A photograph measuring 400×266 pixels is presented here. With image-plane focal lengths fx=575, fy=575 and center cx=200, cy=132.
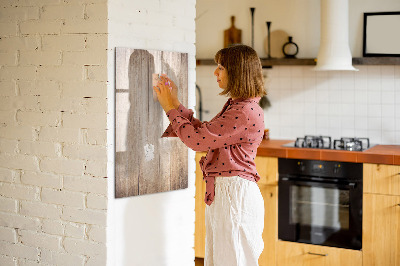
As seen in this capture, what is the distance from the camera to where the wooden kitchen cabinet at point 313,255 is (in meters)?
3.94

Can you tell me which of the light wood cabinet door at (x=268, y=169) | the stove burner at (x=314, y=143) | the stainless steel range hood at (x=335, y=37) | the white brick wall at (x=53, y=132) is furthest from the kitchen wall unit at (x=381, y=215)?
the white brick wall at (x=53, y=132)

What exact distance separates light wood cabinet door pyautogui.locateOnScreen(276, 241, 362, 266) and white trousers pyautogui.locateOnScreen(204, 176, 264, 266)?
143cm

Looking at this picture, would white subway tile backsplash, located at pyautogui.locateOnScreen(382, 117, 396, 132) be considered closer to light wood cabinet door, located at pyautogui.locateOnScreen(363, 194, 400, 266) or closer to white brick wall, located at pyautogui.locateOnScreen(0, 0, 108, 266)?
light wood cabinet door, located at pyautogui.locateOnScreen(363, 194, 400, 266)

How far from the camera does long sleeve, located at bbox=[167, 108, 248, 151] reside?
8.55ft

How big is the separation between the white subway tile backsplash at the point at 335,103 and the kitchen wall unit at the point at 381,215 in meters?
0.70

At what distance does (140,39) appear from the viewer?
286 cm

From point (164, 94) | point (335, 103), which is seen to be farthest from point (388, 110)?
point (164, 94)

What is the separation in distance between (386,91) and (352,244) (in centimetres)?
124

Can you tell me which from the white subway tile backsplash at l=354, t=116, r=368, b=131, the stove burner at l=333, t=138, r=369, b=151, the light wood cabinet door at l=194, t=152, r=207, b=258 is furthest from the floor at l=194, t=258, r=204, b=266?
the white subway tile backsplash at l=354, t=116, r=368, b=131

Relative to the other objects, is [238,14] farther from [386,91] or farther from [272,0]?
[386,91]

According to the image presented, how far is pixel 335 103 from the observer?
179 inches

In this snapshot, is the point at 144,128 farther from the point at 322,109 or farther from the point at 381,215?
the point at 322,109

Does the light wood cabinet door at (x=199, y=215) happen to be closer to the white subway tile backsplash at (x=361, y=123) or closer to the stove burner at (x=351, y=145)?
the stove burner at (x=351, y=145)

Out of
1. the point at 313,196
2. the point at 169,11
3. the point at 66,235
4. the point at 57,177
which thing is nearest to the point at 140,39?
the point at 169,11
